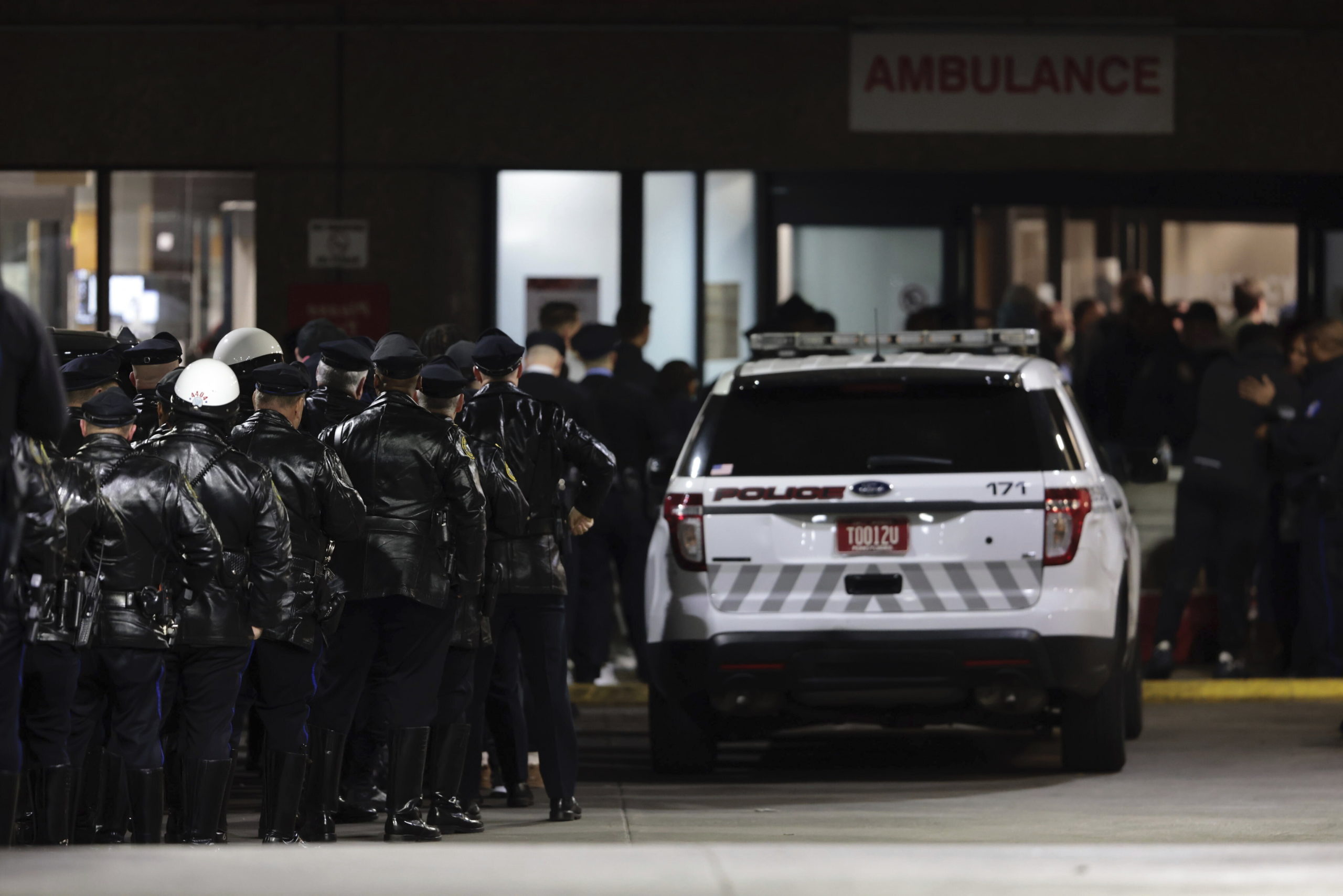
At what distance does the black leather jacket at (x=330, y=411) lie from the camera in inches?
369

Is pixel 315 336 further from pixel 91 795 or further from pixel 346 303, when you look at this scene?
pixel 346 303

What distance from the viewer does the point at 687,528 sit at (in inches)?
382

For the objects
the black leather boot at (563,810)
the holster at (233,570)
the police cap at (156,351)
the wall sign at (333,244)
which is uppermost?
the wall sign at (333,244)

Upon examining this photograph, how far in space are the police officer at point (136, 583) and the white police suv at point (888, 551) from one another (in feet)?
8.29

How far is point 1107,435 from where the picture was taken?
15836 mm

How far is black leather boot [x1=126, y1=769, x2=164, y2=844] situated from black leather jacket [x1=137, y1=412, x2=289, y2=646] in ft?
1.70

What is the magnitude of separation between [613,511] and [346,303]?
4.84 m

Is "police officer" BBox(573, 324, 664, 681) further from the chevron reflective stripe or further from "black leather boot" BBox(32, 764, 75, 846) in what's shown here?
"black leather boot" BBox(32, 764, 75, 846)

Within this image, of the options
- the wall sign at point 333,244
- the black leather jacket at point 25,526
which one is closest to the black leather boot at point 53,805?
the black leather jacket at point 25,526

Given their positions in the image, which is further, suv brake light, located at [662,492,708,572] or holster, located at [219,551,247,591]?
suv brake light, located at [662,492,708,572]

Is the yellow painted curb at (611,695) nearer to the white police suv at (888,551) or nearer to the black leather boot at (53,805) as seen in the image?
the white police suv at (888,551)

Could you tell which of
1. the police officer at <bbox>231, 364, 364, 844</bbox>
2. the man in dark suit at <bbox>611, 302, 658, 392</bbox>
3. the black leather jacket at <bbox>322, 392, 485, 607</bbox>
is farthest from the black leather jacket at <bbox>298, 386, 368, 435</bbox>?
the man in dark suit at <bbox>611, 302, 658, 392</bbox>

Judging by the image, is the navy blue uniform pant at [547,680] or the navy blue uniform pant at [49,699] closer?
the navy blue uniform pant at [49,699]

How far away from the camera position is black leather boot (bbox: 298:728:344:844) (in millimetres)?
8602
